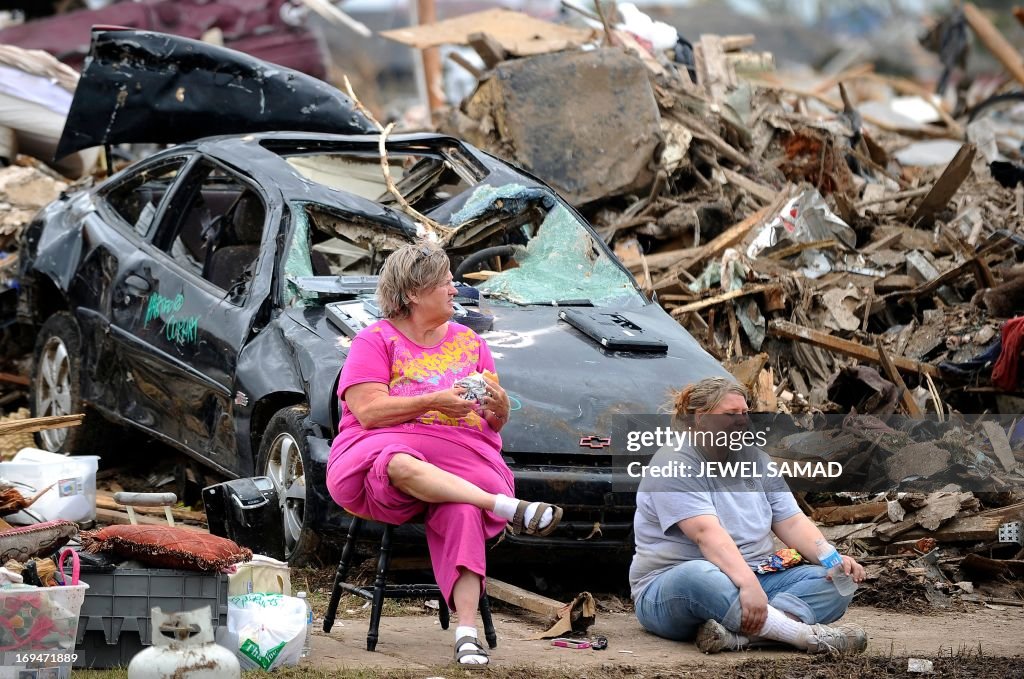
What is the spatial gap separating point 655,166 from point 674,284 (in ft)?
5.67

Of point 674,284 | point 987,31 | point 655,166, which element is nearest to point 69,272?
point 674,284

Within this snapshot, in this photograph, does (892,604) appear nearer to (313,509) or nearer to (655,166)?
(313,509)

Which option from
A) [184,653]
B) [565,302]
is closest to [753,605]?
[184,653]

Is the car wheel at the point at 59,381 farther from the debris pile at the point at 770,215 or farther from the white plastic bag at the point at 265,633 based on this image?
the white plastic bag at the point at 265,633

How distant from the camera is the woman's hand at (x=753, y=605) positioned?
5.69 metres

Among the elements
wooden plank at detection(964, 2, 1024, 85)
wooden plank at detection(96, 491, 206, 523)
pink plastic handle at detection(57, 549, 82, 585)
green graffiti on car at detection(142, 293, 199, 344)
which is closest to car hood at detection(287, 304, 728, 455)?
green graffiti on car at detection(142, 293, 199, 344)

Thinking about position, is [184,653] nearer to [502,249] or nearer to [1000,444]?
[502,249]

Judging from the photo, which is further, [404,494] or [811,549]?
[811,549]

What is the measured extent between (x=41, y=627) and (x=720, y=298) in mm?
5608

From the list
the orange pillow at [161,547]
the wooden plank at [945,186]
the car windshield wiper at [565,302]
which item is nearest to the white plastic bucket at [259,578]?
the orange pillow at [161,547]

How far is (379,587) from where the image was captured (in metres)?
5.67

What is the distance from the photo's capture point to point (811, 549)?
5.98 m

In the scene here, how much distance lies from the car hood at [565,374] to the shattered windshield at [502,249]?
0.35 meters

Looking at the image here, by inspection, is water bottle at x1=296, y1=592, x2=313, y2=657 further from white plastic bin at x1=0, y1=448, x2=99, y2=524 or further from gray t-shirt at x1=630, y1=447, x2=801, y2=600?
white plastic bin at x1=0, y1=448, x2=99, y2=524
